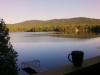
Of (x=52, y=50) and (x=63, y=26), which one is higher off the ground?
(x=63, y=26)

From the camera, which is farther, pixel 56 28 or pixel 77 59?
pixel 56 28

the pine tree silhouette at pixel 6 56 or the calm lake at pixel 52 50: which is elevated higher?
the pine tree silhouette at pixel 6 56

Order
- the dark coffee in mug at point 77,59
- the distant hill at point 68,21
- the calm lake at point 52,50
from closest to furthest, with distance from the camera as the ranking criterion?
the dark coffee in mug at point 77,59, the calm lake at point 52,50, the distant hill at point 68,21

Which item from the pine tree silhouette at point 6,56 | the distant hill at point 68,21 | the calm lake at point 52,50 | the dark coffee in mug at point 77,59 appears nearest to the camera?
the dark coffee in mug at point 77,59

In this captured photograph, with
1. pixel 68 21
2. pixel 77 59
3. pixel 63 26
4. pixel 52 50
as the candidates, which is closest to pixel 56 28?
pixel 63 26

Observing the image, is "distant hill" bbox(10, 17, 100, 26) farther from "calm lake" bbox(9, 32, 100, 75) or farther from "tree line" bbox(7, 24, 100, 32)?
"calm lake" bbox(9, 32, 100, 75)

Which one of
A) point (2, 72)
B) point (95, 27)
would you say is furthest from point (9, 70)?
point (95, 27)

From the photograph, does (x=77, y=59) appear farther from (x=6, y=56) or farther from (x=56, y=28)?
(x=56, y=28)

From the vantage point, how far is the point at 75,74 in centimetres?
134

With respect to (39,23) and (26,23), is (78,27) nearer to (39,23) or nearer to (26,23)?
(39,23)

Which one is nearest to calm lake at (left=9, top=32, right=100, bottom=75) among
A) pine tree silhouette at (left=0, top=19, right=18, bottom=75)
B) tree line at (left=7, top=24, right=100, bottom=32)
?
pine tree silhouette at (left=0, top=19, right=18, bottom=75)

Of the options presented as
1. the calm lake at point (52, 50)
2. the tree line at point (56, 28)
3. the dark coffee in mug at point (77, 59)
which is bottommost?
the calm lake at point (52, 50)

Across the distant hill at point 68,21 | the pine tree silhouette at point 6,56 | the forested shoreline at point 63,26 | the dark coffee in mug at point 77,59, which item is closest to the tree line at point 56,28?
the forested shoreline at point 63,26

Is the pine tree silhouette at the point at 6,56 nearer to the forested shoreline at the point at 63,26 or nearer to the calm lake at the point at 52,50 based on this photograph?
the calm lake at the point at 52,50
